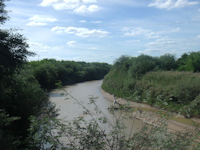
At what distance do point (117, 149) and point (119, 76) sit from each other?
34.3 metres

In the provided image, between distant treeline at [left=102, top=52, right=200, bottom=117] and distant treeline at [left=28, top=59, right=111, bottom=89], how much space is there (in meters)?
12.7

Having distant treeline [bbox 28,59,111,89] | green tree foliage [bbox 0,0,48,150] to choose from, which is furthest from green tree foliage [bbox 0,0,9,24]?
distant treeline [bbox 28,59,111,89]

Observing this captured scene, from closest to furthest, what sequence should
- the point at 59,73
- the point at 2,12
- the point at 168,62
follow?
the point at 2,12
the point at 168,62
the point at 59,73

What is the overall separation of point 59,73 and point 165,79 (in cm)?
3273

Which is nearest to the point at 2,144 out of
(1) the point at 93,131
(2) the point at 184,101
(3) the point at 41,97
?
(1) the point at 93,131

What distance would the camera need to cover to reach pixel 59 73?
51.3 m

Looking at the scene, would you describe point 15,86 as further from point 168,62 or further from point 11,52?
point 168,62

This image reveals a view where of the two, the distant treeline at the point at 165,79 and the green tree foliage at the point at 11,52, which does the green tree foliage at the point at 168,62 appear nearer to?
the distant treeline at the point at 165,79

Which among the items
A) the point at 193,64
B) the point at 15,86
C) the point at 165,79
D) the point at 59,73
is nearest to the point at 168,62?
the point at 193,64

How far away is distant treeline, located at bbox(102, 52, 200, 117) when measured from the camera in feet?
64.6

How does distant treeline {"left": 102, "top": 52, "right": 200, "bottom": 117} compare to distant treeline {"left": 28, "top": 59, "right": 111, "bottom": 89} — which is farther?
distant treeline {"left": 28, "top": 59, "right": 111, "bottom": 89}

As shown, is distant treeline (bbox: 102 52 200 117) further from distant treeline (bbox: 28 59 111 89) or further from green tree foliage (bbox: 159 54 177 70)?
distant treeline (bbox: 28 59 111 89)

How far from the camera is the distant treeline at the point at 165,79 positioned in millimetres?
19703

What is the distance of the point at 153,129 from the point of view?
334cm
